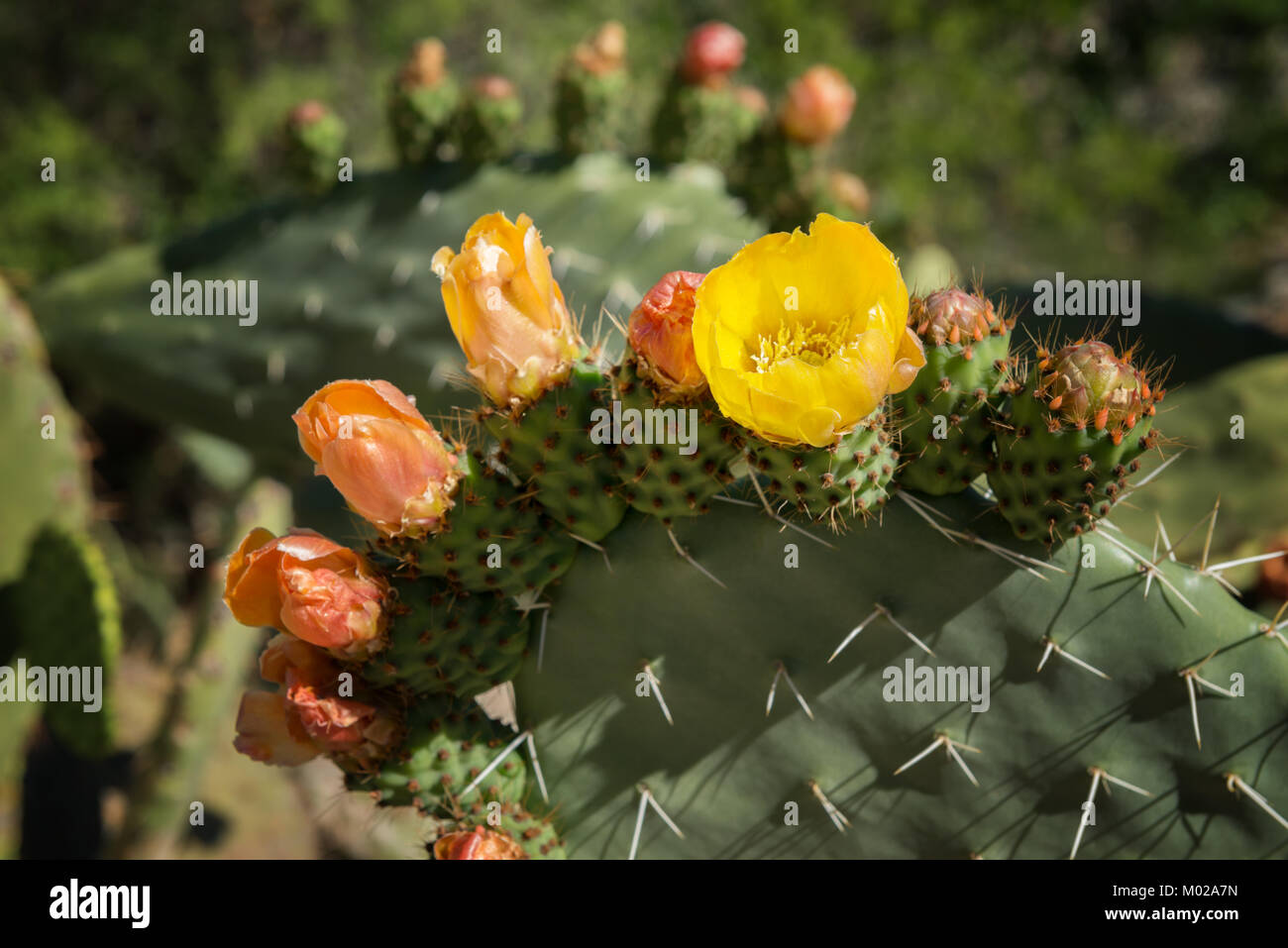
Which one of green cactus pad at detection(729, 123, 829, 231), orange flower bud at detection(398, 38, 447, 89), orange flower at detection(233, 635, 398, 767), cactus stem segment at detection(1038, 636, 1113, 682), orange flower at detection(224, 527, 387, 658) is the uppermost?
orange flower bud at detection(398, 38, 447, 89)

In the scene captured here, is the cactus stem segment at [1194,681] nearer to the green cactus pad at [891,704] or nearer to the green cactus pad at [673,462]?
the green cactus pad at [891,704]

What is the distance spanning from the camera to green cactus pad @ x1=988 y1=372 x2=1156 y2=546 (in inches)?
36.7

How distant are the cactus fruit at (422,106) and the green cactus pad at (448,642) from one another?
1366 mm

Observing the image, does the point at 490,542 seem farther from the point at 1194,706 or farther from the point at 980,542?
the point at 1194,706

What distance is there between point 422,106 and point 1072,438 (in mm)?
1654

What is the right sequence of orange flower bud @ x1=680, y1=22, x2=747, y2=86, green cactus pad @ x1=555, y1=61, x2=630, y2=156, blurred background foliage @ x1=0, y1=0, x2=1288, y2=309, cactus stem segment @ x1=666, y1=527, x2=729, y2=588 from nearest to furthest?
cactus stem segment @ x1=666, y1=527, x2=729, y2=588
green cactus pad @ x1=555, y1=61, x2=630, y2=156
orange flower bud @ x1=680, y1=22, x2=747, y2=86
blurred background foliage @ x1=0, y1=0, x2=1288, y2=309

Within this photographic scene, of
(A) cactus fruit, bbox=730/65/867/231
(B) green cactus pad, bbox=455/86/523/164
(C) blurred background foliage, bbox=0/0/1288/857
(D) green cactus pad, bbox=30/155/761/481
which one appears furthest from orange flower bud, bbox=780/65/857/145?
(B) green cactus pad, bbox=455/86/523/164

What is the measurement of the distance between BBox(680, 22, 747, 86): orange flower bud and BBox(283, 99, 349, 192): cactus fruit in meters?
0.81

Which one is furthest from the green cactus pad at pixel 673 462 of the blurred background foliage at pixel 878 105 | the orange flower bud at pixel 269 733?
the blurred background foliage at pixel 878 105

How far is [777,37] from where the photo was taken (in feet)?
16.9

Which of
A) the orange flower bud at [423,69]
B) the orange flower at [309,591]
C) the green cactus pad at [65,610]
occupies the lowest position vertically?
the green cactus pad at [65,610]

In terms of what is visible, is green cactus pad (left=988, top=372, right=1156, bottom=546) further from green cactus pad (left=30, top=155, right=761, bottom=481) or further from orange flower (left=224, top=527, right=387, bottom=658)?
green cactus pad (left=30, top=155, right=761, bottom=481)

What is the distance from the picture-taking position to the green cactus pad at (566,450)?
3.37 ft

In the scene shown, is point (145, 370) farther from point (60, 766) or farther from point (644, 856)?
point (644, 856)
